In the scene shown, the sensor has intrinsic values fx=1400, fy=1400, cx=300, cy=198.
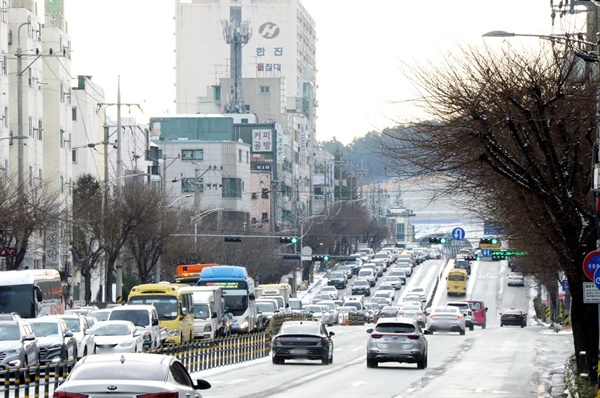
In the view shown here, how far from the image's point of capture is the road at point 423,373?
3130 cm

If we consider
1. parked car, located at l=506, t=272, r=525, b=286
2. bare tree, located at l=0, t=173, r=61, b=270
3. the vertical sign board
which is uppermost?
bare tree, located at l=0, t=173, r=61, b=270

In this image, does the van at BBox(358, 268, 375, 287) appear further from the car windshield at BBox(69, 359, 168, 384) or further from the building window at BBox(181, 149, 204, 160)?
the car windshield at BBox(69, 359, 168, 384)

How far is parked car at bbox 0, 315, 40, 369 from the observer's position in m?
31.8

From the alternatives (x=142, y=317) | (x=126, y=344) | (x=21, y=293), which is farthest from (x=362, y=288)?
(x=126, y=344)

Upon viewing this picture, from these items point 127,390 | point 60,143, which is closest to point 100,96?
point 60,143

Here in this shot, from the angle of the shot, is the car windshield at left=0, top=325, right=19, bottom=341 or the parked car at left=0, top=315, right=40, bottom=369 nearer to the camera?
the parked car at left=0, top=315, right=40, bottom=369

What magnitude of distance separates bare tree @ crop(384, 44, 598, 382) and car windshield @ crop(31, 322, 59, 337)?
1148 centimetres

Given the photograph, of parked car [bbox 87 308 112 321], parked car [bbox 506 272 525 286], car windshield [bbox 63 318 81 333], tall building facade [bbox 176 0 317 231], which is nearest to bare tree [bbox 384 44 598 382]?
car windshield [bbox 63 318 81 333]

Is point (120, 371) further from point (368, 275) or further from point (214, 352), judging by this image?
point (368, 275)

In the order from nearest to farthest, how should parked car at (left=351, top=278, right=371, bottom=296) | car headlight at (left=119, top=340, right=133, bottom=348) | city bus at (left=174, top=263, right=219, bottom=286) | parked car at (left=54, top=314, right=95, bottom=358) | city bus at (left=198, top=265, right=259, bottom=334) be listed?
parked car at (left=54, top=314, right=95, bottom=358)
car headlight at (left=119, top=340, right=133, bottom=348)
city bus at (left=198, top=265, right=259, bottom=334)
city bus at (left=174, top=263, right=219, bottom=286)
parked car at (left=351, top=278, right=371, bottom=296)

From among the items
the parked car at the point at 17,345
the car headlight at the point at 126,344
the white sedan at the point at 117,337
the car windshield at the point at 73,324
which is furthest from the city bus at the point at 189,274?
the parked car at the point at 17,345

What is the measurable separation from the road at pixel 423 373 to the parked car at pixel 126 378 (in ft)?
41.2

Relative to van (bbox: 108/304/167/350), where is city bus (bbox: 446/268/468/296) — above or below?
below

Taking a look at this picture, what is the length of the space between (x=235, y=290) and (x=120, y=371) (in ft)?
148
